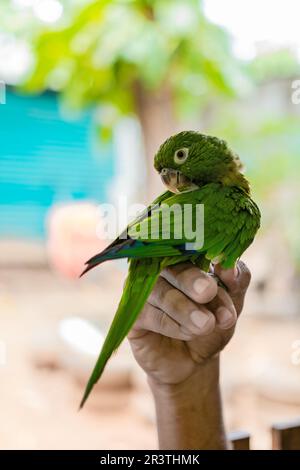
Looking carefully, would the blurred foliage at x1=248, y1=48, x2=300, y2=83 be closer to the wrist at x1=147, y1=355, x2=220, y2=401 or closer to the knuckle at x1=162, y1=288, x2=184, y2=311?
the wrist at x1=147, y1=355, x2=220, y2=401

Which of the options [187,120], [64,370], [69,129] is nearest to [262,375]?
[64,370]

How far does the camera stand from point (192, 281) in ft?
1.58

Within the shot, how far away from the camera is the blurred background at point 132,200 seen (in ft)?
4.60

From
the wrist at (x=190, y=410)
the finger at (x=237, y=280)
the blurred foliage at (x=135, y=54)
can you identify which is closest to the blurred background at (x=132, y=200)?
the blurred foliage at (x=135, y=54)

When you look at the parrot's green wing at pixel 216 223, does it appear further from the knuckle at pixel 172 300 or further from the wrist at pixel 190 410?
the wrist at pixel 190 410

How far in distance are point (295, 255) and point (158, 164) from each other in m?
1.75

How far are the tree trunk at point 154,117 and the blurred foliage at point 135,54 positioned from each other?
28 mm

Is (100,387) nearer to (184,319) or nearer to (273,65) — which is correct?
(184,319)

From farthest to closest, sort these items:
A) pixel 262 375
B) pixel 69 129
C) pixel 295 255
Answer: pixel 69 129 → pixel 295 255 → pixel 262 375

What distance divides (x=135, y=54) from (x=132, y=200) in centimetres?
50

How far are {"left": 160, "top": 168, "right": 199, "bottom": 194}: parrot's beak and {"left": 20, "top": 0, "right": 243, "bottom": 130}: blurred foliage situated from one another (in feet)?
3.46

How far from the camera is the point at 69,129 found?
10.9ft

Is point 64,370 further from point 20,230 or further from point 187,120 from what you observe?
point 20,230

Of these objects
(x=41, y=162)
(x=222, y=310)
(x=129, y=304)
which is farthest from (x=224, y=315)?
(x=41, y=162)
